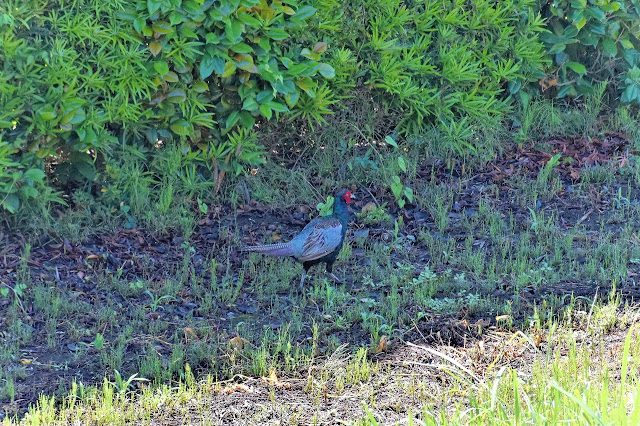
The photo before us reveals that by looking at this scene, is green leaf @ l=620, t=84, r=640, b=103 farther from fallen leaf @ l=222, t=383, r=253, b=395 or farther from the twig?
fallen leaf @ l=222, t=383, r=253, b=395

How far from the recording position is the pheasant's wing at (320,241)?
589 centimetres

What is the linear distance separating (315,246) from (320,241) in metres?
0.05

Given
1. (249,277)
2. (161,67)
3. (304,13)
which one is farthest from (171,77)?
(249,277)

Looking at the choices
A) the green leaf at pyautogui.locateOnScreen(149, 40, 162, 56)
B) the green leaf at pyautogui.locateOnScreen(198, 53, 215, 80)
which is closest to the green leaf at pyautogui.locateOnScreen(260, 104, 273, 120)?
the green leaf at pyautogui.locateOnScreen(198, 53, 215, 80)

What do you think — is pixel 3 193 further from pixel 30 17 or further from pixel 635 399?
pixel 635 399

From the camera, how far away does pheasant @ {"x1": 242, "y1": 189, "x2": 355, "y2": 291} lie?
19.3 feet

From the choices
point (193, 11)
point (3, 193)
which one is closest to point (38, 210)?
point (3, 193)

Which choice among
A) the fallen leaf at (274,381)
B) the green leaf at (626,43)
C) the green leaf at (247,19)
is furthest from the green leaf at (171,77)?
the green leaf at (626,43)

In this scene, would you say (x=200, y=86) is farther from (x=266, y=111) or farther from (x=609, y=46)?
(x=609, y=46)

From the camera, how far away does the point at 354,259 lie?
20.8ft

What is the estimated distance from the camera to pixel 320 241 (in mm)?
5902

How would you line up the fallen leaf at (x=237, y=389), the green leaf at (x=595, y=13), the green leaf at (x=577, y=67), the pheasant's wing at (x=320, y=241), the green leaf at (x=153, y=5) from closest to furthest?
the fallen leaf at (x=237, y=389), the pheasant's wing at (x=320, y=241), the green leaf at (x=153, y=5), the green leaf at (x=595, y=13), the green leaf at (x=577, y=67)

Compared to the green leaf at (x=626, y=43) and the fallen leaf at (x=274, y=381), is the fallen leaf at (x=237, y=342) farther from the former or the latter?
the green leaf at (x=626, y=43)

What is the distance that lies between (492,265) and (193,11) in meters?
2.82
